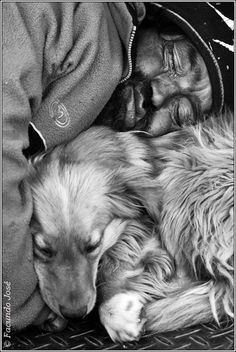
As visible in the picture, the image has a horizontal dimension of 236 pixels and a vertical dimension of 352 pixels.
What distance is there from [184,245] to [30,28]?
0.90 m

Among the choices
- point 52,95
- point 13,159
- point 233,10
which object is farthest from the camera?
point 233,10

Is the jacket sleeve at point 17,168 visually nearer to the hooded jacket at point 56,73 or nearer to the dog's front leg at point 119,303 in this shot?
the hooded jacket at point 56,73

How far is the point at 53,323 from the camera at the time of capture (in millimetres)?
2396

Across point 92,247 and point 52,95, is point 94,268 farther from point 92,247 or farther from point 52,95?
point 52,95

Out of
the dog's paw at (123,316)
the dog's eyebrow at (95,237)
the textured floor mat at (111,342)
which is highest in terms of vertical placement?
the dog's eyebrow at (95,237)

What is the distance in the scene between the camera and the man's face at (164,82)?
2.62 metres

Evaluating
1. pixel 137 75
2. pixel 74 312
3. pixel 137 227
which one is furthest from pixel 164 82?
pixel 74 312

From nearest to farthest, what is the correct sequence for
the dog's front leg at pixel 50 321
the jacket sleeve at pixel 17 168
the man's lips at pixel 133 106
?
the jacket sleeve at pixel 17 168
the dog's front leg at pixel 50 321
the man's lips at pixel 133 106

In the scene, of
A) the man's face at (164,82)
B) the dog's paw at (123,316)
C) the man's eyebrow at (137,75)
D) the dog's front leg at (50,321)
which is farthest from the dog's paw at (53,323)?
the man's eyebrow at (137,75)

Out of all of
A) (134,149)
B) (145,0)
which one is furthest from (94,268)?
(145,0)

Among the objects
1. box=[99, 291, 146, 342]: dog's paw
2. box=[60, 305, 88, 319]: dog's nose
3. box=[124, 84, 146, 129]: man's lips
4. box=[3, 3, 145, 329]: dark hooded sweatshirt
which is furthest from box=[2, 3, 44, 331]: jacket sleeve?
box=[124, 84, 146, 129]: man's lips

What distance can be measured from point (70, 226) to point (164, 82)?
2.32 feet

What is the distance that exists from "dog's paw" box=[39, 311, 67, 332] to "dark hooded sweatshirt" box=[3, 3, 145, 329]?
57 mm

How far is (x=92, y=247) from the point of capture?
92.1 inches
